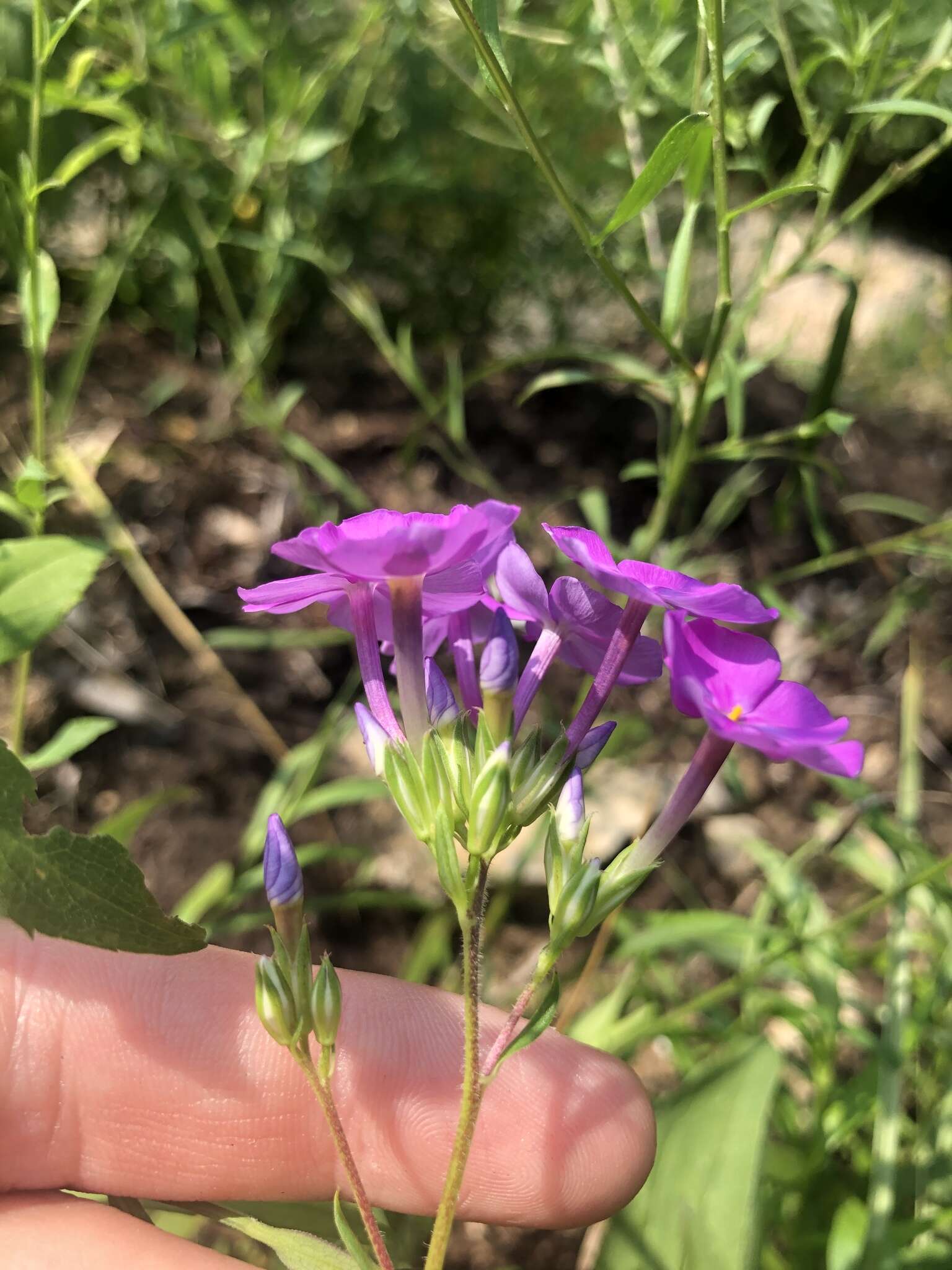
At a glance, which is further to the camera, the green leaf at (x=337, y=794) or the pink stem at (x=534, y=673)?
the green leaf at (x=337, y=794)

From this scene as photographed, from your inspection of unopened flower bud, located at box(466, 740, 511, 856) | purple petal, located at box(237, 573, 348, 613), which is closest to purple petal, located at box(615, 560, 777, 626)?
unopened flower bud, located at box(466, 740, 511, 856)

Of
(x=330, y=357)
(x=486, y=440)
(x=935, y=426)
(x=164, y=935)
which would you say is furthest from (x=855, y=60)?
(x=935, y=426)

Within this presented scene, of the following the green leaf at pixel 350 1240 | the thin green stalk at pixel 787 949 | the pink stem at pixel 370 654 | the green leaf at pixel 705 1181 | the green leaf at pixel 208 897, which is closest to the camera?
the green leaf at pixel 350 1240

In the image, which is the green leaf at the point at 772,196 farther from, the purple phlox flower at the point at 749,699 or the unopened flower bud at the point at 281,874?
the unopened flower bud at the point at 281,874

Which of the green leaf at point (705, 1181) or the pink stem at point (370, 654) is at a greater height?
the pink stem at point (370, 654)

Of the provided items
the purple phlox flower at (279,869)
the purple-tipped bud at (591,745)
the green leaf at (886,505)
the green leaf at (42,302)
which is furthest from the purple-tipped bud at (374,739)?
the green leaf at (886,505)

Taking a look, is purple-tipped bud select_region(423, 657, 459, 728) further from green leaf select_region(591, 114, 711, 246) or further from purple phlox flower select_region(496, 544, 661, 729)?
green leaf select_region(591, 114, 711, 246)

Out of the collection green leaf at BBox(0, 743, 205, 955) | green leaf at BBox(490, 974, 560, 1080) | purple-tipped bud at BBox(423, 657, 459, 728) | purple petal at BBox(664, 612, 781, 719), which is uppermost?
purple petal at BBox(664, 612, 781, 719)
